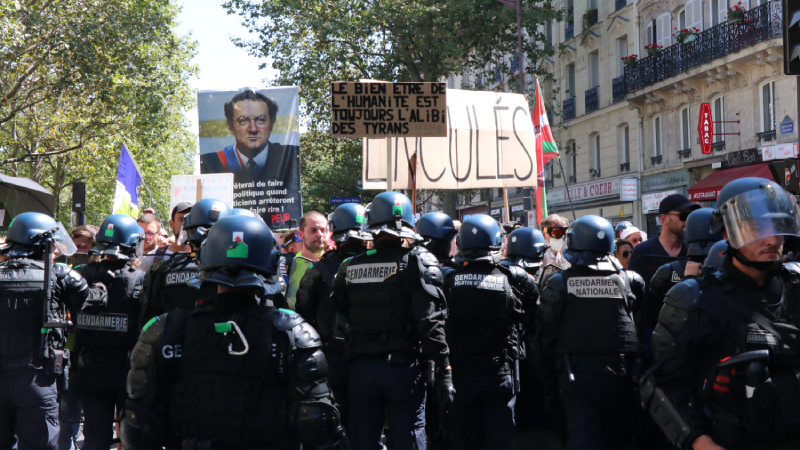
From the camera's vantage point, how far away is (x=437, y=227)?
6.74 m

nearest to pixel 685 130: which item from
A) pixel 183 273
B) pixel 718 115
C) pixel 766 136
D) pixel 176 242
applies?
pixel 718 115

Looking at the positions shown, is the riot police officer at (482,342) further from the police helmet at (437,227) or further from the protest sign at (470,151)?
the protest sign at (470,151)

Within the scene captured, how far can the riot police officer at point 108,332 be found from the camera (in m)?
5.39

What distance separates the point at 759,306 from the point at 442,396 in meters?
2.48

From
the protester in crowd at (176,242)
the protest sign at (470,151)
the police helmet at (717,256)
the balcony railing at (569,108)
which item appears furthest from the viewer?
the balcony railing at (569,108)

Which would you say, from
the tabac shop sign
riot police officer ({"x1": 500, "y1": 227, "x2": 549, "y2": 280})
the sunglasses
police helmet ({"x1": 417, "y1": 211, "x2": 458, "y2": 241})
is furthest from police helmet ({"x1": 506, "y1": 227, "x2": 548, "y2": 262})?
the tabac shop sign

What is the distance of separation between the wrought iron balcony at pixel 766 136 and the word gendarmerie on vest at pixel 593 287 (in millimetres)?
16789

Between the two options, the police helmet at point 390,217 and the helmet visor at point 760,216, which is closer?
the helmet visor at point 760,216

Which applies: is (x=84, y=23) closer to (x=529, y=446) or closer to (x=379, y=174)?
(x=379, y=174)

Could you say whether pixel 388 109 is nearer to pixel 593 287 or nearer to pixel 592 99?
pixel 593 287

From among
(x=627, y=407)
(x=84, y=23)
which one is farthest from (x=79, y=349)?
(x=84, y=23)

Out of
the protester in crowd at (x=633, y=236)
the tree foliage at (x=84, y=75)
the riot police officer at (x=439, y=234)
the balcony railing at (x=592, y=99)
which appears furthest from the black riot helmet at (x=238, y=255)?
the balcony railing at (x=592, y=99)

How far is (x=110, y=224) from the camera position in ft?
18.3

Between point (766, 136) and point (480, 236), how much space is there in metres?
16.9
